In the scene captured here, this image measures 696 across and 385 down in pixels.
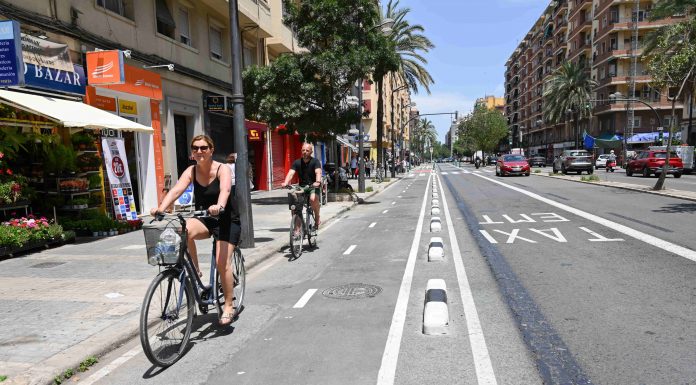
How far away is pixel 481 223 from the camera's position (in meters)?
10.9

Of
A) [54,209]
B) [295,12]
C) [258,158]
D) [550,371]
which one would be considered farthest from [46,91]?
[258,158]

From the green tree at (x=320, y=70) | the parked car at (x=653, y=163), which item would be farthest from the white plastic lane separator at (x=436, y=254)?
the parked car at (x=653, y=163)

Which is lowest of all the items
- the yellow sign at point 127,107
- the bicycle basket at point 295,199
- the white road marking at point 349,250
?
the white road marking at point 349,250

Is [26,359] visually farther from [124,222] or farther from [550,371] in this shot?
[124,222]

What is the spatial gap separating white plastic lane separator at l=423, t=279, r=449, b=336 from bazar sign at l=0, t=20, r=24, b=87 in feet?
26.4

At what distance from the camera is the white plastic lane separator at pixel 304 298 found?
5.13 meters

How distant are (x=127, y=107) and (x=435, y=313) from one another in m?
11.8

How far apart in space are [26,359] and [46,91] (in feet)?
27.0

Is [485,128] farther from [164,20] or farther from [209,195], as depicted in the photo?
[209,195]

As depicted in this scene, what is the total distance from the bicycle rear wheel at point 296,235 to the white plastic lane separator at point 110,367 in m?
3.69

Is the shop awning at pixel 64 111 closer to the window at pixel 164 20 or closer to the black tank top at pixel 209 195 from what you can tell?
the window at pixel 164 20

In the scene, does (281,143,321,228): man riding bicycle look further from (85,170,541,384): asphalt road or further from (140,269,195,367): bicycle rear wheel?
(140,269,195,367): bicycle rear wheel

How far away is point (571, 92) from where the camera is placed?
55.7 m

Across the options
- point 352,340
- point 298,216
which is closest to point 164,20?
point 298,216
